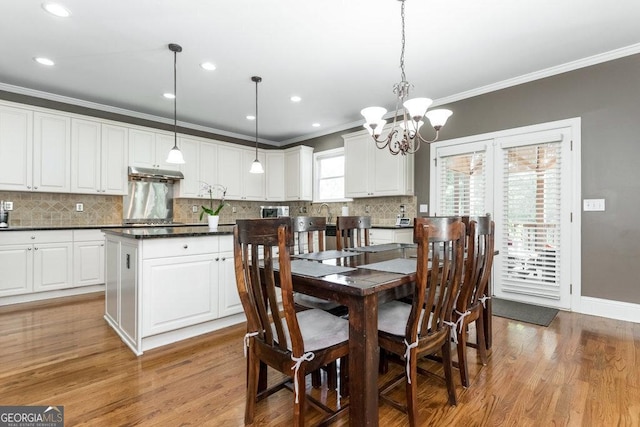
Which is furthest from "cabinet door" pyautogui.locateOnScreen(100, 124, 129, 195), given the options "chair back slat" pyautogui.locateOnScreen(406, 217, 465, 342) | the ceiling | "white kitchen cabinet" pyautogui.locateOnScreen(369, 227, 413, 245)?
"chair back slat" pyautogui.locateOnScreen(406, 217, 465, 342)

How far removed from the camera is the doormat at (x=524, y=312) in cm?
307

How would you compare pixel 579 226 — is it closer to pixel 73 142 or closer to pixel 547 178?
pixel 547 178

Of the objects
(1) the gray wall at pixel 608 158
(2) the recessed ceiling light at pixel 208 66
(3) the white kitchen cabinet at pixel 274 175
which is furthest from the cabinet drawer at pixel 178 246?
(1) the gray wall at pixel 608 158

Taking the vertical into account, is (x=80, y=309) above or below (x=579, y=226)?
below

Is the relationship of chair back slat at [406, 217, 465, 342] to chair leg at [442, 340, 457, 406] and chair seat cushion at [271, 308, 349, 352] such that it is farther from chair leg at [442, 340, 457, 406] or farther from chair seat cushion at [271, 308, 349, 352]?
chair seat cushion at [271, 308, 349, 352]

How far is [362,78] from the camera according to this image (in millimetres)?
3730

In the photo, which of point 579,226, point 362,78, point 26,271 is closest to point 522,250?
point 579,226

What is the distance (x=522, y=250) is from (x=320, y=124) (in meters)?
3.65

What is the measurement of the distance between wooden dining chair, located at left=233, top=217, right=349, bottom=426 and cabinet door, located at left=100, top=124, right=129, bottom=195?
406 cm

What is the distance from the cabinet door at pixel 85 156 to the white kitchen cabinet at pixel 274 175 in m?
2.83

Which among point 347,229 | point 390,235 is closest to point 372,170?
point 390,235

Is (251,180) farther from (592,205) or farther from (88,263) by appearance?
(592,205)

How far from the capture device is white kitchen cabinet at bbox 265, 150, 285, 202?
6359mm

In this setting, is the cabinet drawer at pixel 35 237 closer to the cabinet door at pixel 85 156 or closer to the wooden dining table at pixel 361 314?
the cabinet door at pixel 85 156
